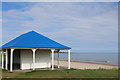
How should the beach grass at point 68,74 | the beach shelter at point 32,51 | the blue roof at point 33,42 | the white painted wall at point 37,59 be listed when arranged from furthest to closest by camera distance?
the white painted wall at point 37,59, the beach shelter at point 32,51, the blue roof at point 33,42, the beach grass at point 68,74

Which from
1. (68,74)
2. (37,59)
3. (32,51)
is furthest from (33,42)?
(68,74)

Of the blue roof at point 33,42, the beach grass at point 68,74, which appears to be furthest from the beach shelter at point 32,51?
the beach grass at point 68,74

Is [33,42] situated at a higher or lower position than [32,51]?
higher

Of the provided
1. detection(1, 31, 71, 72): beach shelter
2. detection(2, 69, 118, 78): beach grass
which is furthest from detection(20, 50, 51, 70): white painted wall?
detection(2, 69, 118, 78): beach grass

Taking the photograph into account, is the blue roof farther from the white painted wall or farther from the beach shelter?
the white painted wall

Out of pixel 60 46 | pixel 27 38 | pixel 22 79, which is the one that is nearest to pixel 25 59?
pixel 27 38

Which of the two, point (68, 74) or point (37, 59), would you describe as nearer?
point (68, 74)

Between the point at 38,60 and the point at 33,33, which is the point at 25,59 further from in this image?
the point at 33,33

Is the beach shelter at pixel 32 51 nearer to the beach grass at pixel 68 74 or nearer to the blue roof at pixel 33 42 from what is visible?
the blue roof at pixel 33 42

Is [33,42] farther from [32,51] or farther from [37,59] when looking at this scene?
[37,59]

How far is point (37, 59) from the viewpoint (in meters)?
23.5

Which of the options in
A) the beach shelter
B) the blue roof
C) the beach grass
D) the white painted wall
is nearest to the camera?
the beach grass

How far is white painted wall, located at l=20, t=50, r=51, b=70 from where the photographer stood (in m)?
22.7

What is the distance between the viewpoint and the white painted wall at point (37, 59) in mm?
22667
